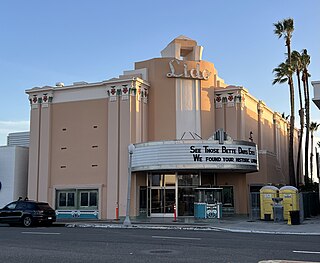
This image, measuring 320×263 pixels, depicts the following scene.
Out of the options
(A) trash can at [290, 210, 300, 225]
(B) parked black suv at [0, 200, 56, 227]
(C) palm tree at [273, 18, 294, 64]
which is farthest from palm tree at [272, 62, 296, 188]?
(B) parked black suv at [0, 200, 56, 227]

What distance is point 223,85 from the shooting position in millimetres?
39594

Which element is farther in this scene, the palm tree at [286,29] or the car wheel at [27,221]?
the palm tree at [286,29]

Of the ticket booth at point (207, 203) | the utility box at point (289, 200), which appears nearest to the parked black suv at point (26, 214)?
the ticket booth at point (207, 203)

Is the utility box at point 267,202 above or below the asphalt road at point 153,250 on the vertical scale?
above

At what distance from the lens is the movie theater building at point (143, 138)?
33875mm

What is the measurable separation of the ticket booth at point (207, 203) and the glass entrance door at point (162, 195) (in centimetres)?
256

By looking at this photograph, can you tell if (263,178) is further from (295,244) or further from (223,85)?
(295,244)

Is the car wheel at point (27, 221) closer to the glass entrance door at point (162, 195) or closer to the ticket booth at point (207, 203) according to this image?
the glass entrance door at point (162, 195)

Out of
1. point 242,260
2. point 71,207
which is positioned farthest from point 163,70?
point 242,260

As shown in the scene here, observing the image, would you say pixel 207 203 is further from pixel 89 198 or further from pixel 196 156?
pixel 89 198

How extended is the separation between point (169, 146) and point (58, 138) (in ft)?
32.8

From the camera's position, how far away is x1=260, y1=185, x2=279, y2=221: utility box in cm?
2895

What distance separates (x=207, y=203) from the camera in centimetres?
3159

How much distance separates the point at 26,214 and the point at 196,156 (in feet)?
36.8
